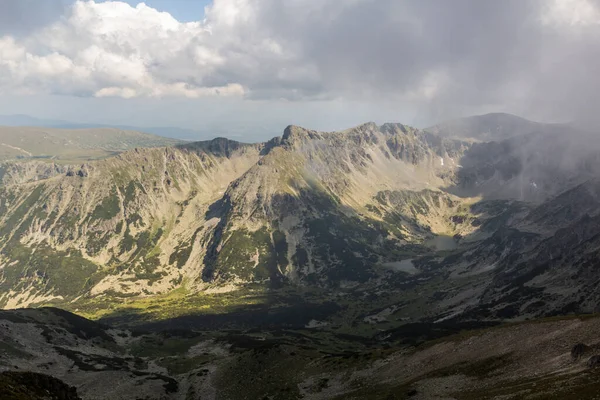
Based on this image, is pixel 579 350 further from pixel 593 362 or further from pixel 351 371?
pixel 351 371

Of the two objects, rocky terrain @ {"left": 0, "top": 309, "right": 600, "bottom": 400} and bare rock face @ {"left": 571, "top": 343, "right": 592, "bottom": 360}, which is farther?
bare rock face @ {"left": 571, "top": 343, "right": 592, "bottom": 360}

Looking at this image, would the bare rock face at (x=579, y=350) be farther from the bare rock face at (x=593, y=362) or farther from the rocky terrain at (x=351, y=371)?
the bare rock face at (x=593, y=362)

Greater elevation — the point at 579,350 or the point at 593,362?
the point at 593,362

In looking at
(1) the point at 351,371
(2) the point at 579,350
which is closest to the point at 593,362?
(2) the point at 579,350

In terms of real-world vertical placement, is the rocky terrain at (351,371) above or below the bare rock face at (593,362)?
below

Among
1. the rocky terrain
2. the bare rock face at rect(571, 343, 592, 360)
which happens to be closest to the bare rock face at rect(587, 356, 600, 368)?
the rocky terrain

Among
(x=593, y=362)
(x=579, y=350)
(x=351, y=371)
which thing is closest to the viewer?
(x=593, y=362)

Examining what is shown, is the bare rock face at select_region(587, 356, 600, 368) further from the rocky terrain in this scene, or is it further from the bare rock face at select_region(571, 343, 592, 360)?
the bare rock face at select_region(571, 343, 592, 360)

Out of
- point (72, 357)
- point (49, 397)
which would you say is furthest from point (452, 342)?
point (72, 357)

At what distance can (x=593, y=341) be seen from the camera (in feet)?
277

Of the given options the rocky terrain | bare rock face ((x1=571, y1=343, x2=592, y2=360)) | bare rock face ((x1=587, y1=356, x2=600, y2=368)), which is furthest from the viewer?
bare rock face ((x1=571, y1=343, x2=592, y2=360))

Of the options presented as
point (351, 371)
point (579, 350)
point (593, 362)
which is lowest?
point (351, 371)

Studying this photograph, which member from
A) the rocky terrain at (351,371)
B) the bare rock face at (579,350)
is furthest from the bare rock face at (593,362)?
the bare rock face at (579,350)

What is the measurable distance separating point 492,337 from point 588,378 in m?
47.9
